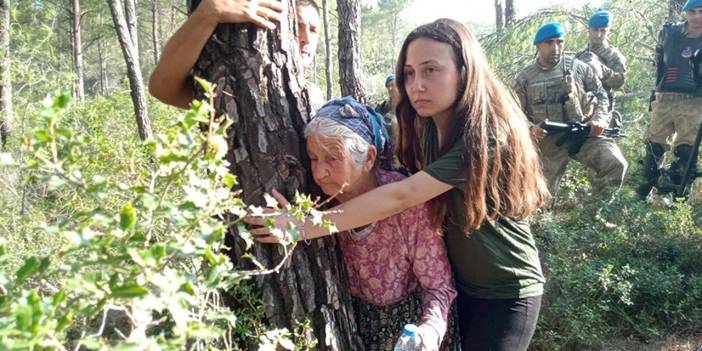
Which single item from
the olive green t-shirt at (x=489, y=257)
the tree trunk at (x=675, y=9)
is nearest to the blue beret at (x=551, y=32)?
the tree trunk at (x=675, y=9)

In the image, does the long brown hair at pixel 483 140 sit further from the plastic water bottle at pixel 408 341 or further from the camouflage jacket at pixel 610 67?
the camouflage jacket at pixel 610 67

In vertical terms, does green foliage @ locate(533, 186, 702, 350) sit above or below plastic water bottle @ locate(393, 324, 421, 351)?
below

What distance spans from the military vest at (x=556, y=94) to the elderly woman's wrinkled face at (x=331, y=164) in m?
4.23

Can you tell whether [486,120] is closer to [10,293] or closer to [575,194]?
[10,293]

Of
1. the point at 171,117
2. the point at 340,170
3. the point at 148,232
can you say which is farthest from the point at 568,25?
the point at 148,232

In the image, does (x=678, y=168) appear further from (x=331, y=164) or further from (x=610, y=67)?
(x=331, y=164)

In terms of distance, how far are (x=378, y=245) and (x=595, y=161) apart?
14.3ft

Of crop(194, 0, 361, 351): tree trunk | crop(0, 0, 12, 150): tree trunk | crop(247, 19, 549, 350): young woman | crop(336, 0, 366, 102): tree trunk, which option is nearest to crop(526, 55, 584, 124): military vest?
crop(336, 0, 366, 102): tree trunk

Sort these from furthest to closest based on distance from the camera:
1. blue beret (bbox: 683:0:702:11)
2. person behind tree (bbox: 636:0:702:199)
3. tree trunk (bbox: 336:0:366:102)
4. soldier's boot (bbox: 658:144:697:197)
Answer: tree trunk (bbox: 336:0:366:102) → soldier's boot (bbox: 658:144:697:197) → person behind tree (bbox: 636:0:702:199) → blue beret (bbox: 683:0:702:11)

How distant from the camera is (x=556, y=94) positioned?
207 inches

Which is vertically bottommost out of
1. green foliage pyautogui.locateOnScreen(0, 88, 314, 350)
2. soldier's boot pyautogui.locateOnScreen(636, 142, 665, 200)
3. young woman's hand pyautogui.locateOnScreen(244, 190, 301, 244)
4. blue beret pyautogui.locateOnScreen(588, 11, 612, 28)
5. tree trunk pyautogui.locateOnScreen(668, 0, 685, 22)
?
soldier's boot pyautogui.locateOnScreen(636, 142, 665, 200)

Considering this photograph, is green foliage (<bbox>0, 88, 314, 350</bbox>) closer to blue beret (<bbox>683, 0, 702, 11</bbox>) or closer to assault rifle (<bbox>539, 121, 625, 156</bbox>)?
assault rifle (<bbox>539, 121, 625, 156</bbox>)

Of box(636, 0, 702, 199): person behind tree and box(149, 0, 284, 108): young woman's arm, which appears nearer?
box(149, 0, 284, 108): young woman's arm

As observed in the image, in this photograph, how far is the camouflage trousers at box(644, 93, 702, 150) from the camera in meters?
5.57
